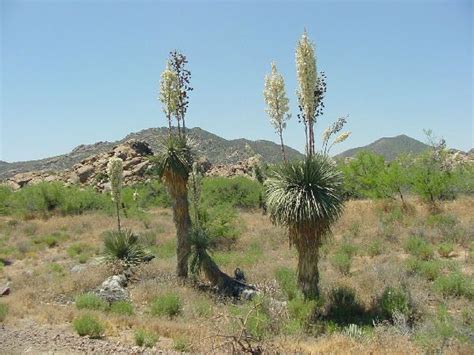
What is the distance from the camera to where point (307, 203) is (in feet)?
33.1

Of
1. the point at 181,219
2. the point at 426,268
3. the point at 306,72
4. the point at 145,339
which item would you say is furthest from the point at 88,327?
the point at 426,268

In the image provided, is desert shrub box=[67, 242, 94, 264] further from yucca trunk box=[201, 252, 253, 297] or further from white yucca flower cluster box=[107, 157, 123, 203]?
yucca trunk box=[201, 252, 253, 297]

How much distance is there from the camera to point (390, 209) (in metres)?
22.1

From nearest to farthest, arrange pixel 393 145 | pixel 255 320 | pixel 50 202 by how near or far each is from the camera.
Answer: pixel 255 320 < pixel 50 202 < pixel 393 145

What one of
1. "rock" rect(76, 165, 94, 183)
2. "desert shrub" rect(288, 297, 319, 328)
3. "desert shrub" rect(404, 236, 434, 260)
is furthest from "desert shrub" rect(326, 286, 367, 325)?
"rock" rect(76, 165, 94, 183)

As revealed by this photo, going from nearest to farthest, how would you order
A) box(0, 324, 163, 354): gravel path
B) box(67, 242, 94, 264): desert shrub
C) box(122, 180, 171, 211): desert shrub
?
1. box(0, 324, 163, 354): gravel path
2. box(67, 242, 94, 264): desert shrub
3. box(122, 180, 171, 211): desert shrub

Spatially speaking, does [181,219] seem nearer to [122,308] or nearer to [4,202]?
[122,308]

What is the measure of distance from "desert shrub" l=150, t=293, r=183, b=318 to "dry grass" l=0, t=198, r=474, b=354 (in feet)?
0.63

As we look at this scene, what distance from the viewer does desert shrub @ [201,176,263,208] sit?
111 ft

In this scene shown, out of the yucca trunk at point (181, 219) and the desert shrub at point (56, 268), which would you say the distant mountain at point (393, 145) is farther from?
the yucca trunk at point (181, 219)

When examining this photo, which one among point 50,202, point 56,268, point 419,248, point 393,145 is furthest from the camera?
point 393,145

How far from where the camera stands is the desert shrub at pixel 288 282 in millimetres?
11172

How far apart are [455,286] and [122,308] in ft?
24.9

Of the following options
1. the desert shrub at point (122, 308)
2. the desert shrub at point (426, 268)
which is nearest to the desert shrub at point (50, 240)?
the desert shrub at point (122, 308)
